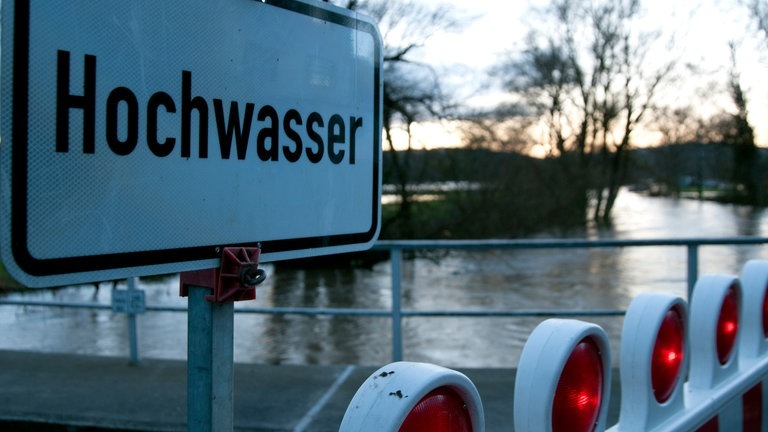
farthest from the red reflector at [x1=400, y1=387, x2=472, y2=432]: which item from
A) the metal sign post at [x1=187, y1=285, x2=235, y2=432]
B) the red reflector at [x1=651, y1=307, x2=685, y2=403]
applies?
the red reflector at [x1=651, y1=307, x2=685, y2=403]

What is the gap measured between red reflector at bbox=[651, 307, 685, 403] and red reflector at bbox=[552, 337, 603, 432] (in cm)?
38

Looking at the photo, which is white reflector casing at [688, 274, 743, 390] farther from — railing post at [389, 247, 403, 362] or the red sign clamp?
railing post at [389, 247, 403, 362]

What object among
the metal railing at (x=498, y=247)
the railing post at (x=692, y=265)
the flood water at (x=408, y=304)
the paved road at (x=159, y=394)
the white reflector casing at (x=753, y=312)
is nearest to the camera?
the white reflector casing at (x=753, y=312)

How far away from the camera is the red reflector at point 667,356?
2.23 metres

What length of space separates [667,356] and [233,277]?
1.64 metres

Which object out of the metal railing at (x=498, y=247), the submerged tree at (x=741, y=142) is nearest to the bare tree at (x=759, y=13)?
the submerged tree at (x=741, y=142)

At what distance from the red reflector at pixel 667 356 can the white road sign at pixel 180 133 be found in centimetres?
112

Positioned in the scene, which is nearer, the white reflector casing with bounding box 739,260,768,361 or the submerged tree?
the white reflector casing with bounding box 739,260,768,361

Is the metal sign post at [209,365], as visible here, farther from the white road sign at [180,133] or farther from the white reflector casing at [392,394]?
the white reflector casing at [392,394]

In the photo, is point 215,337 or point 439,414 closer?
point 215,337

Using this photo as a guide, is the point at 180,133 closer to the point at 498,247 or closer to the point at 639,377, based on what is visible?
the point at 639,377

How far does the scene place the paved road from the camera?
3.66 m

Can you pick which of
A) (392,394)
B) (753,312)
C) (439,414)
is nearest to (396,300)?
(753,312)

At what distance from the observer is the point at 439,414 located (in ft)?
4.50
